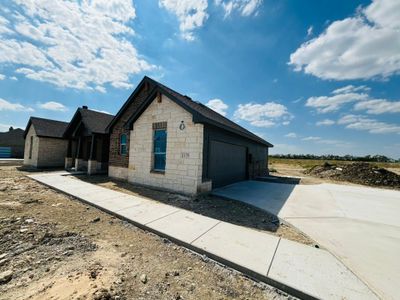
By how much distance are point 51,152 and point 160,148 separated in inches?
617

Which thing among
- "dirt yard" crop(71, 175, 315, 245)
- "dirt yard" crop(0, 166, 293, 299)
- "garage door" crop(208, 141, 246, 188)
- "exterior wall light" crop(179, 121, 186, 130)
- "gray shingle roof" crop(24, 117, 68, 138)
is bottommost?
"dirt yard" crop(0, 166, 293, 299)

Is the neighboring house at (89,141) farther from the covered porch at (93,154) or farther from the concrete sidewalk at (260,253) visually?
the concrete sidewalk at (260,253)

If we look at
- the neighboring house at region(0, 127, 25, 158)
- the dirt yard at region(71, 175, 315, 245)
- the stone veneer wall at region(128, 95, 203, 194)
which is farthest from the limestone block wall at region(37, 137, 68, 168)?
the neighboring house at region(0, 127, 25, 158)

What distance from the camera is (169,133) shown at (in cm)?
880

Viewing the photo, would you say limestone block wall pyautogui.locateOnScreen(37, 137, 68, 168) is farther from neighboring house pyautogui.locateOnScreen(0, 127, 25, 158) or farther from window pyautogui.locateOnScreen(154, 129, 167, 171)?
neighboring house pyautogui.locateOnScreen(0, 127, 25, 158)

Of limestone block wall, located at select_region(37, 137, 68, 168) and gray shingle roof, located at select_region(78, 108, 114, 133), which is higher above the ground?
gray shingle roof, located at select_region(78, 108, 114, 133)

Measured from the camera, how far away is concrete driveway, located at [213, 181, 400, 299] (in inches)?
120

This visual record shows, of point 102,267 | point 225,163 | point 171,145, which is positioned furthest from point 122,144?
point 102,267

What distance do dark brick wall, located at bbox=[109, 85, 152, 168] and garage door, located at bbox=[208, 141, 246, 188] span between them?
18.2ft

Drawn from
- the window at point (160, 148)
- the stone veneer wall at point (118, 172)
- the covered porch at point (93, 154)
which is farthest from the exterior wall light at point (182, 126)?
the covered porch at point (93, 154)

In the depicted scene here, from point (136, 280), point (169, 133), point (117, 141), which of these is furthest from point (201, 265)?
point (117, 141)

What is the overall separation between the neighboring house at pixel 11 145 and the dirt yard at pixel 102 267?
1542 inches

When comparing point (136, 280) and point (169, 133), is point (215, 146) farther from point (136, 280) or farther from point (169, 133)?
point (136, 280)

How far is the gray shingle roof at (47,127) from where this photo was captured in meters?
17.9
